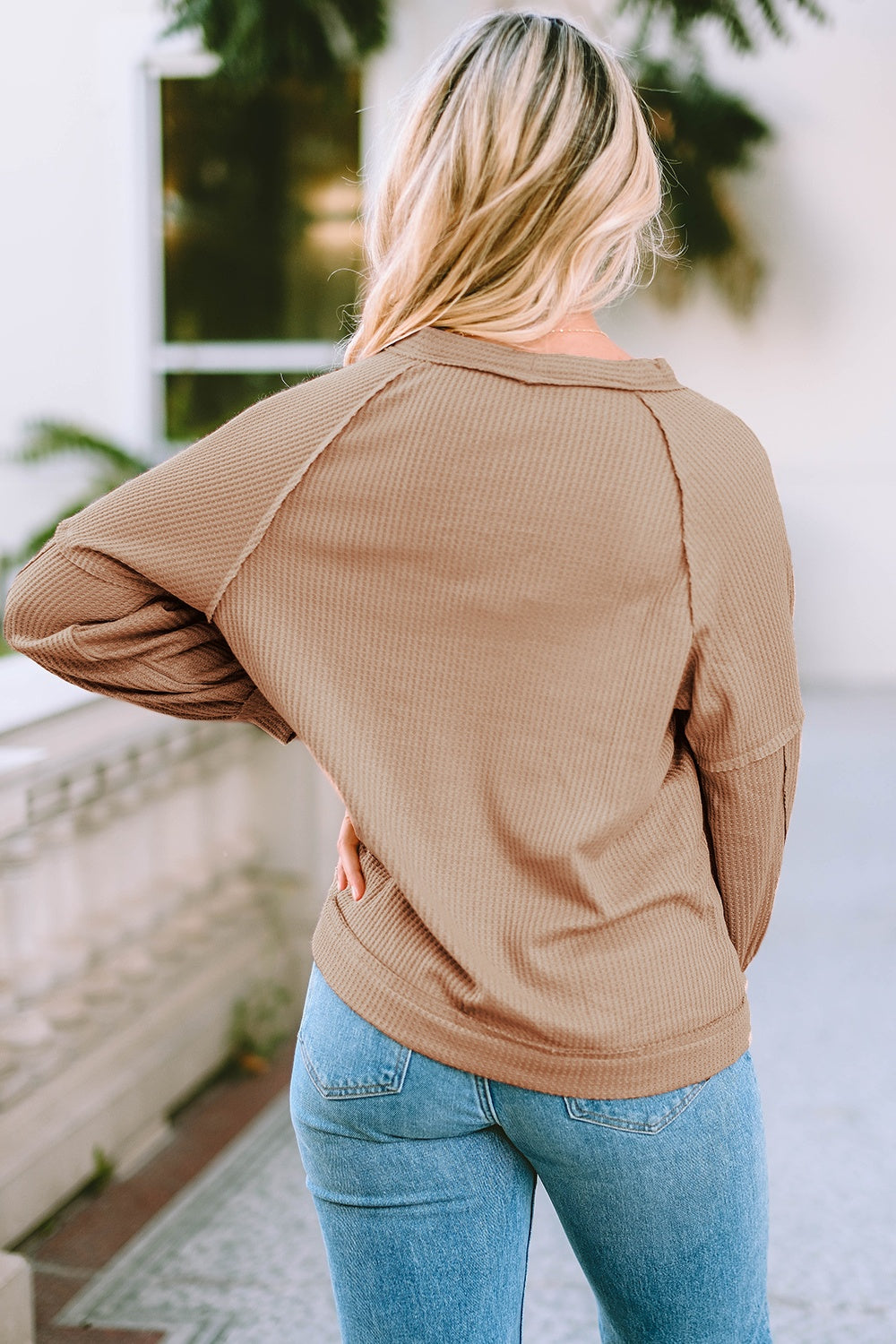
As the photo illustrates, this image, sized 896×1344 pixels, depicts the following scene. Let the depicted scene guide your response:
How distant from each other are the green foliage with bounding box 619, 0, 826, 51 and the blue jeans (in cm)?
242

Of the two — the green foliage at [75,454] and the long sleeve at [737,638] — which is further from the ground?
the long sleeve at [737,638]

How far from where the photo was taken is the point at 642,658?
811mm

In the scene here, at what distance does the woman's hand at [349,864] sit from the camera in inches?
36.3

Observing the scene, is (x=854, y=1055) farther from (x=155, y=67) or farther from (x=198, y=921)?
(x=155, y=67)

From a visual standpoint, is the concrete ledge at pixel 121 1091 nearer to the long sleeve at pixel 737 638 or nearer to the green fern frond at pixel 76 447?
the green fern frond at pixel 76 447

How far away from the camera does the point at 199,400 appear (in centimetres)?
346

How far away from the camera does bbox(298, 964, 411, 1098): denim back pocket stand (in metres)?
0.86

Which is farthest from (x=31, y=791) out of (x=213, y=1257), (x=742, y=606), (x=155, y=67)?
(x=155, y=67)

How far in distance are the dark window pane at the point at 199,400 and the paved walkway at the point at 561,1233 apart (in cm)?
172

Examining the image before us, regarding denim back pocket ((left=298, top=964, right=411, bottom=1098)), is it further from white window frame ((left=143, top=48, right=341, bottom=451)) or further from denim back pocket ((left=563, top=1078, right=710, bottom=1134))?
white window frame ((left=143, top=48, right=341, bottom=451))

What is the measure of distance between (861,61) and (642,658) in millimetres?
2444

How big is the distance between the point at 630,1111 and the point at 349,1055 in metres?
0.20

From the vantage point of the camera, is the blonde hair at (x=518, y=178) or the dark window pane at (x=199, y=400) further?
the dark window pane at (x=199, y=400)

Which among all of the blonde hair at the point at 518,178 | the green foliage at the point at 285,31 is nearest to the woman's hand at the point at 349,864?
the blonde hair at the point at 518,178
